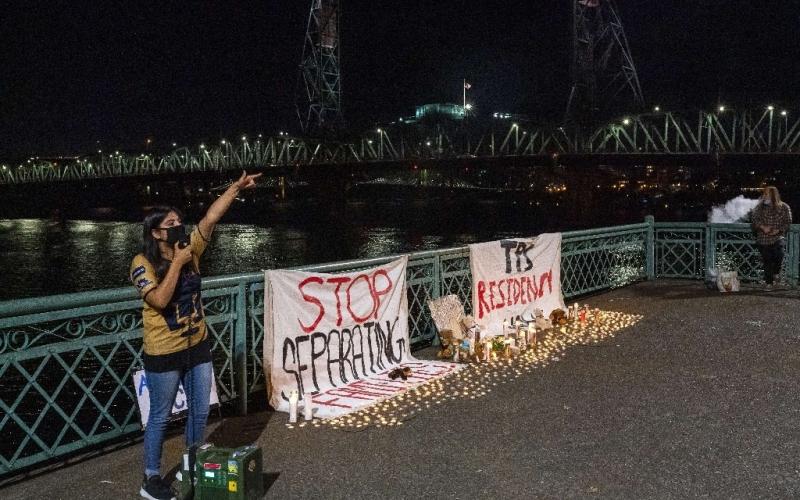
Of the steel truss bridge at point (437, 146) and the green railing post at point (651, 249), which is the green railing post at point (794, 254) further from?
the steel truss bridge at point (437, 146)

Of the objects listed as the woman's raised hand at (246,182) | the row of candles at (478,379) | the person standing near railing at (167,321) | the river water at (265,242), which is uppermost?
the woman's raised hand at (246,182)

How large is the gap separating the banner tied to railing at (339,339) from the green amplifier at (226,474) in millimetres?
1996

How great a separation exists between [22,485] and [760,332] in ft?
30.8

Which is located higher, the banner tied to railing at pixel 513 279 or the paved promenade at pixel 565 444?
the banner tied to railing at pixel 513 279

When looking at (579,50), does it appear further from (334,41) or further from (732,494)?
(732,494)

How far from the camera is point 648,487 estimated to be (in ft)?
16.9

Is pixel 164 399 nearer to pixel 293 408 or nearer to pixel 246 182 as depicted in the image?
pixel 246 182

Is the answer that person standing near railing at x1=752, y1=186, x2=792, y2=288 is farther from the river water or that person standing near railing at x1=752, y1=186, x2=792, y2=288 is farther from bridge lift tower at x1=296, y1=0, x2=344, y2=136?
bridge lift tower at x1=296, y1=0, x2=344, y2=136

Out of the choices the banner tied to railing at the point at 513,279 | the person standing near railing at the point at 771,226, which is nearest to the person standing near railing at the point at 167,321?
the banner tied to railing at the point at 513,279

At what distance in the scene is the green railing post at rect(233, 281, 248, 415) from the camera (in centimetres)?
705

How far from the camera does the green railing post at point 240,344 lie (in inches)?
278

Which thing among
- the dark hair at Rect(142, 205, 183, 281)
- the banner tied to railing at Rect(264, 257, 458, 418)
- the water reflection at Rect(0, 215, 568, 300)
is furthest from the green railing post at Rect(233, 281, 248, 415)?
the water reflection at Rect(0, 215, 568, 300)

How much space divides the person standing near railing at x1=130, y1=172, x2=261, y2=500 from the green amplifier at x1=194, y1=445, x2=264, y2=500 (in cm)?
36

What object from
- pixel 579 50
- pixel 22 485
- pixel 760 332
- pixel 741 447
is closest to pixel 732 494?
pixel 741 447
